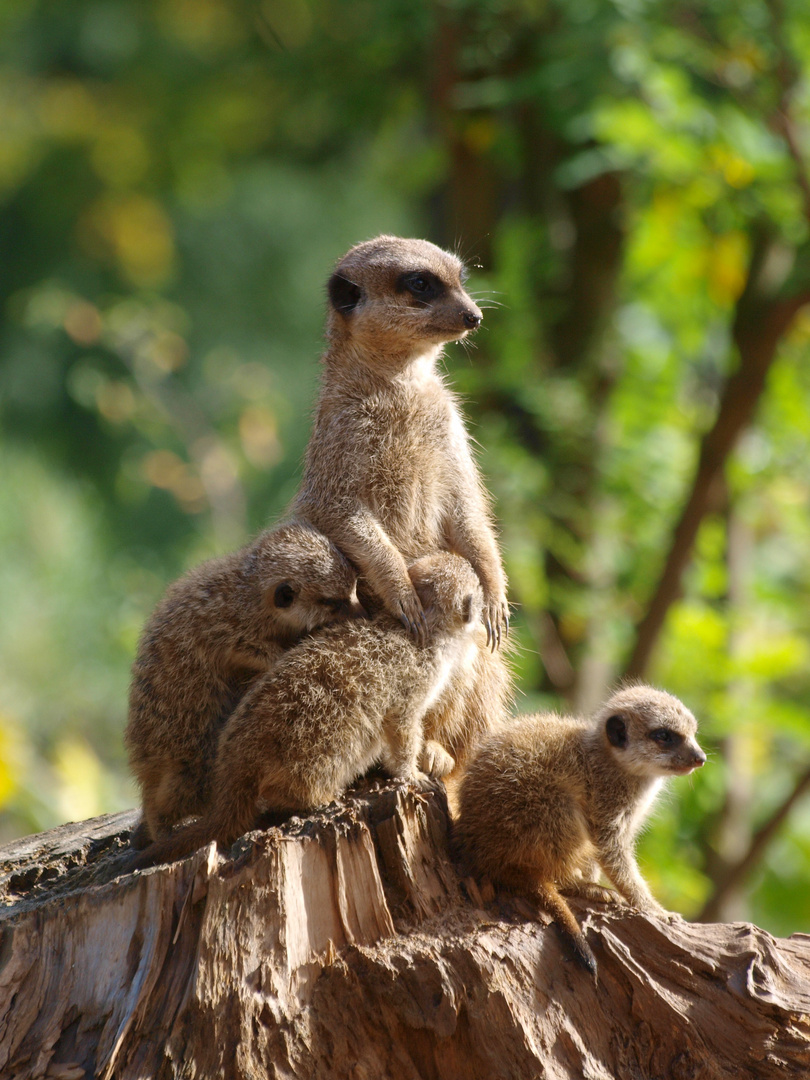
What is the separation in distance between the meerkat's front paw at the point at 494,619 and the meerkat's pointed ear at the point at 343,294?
105 cm

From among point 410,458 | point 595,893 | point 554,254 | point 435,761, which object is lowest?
point 595,893

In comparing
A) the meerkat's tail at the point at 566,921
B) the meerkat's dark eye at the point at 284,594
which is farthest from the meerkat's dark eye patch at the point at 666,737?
the meerkat's dark eye at the point at 284,594

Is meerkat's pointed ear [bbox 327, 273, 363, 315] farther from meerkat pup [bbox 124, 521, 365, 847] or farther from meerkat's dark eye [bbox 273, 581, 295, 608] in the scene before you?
meerkat's dark eye [bbox 273, 581, 295, 608]

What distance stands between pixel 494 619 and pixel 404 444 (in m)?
0.61

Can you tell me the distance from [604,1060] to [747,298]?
4.63 metres

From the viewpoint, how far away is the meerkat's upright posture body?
11.3ft

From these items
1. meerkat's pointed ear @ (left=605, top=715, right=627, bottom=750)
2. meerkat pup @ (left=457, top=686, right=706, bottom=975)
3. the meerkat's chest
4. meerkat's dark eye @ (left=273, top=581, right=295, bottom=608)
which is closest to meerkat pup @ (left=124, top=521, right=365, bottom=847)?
meerkat's dark eye @ (left=273, top=581, right=295, bottom=608)

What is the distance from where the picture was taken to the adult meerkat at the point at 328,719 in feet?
9.41

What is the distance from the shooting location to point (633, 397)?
6.95 metres

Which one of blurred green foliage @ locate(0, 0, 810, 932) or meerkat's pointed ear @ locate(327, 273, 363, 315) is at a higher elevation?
blurred green foliage @ locate(0, 0, 810, 932)

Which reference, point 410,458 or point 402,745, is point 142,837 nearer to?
point 402,745

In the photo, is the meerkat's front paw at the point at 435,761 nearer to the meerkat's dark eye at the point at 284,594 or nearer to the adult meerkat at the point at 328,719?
the adult meerkat at the point at 328,719

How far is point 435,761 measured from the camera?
11.1 feet

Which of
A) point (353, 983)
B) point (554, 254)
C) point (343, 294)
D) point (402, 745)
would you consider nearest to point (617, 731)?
point (402, 745)
